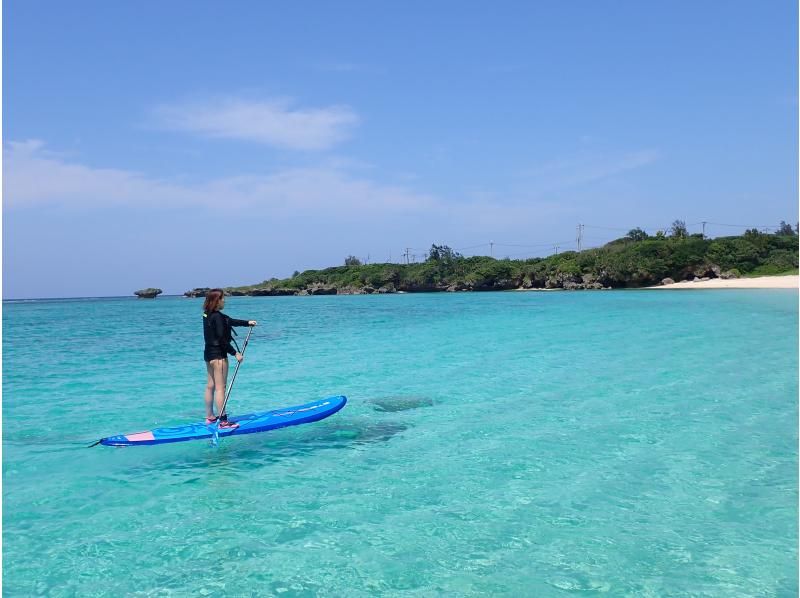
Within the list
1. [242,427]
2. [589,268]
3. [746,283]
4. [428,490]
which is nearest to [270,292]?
[589,268]

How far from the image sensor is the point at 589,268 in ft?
309

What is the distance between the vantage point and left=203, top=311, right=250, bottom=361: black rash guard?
833cm

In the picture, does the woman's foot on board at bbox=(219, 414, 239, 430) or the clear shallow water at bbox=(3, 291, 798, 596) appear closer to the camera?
the clear shallow water at bbox=(3, 291, 798, 596)

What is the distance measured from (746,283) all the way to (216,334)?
255ft

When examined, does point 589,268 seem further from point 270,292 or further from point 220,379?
point 220,379

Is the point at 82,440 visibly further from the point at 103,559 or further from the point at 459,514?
the point at 459,514

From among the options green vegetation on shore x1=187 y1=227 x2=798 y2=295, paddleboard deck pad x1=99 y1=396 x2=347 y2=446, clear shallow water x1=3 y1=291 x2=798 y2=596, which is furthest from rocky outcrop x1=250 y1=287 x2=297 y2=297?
paddleboard deck pad x1=99 y1=396 x2=347 y2=446

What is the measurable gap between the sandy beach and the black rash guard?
67282 mm

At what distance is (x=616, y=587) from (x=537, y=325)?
24.9 metres

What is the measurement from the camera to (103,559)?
16.3 ft

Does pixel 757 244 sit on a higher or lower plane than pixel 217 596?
higher

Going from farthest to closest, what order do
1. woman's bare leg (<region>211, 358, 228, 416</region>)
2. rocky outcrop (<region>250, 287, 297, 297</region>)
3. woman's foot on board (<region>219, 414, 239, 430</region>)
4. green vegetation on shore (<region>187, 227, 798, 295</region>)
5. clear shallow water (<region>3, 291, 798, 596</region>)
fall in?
rocky outcrop (<region>250, 287, 297, 297</region>)
green vegetation on shore (<region>187, 227, 798, 295</region>)
woman's bare leg (<region>211, 358, 228, 416</region>)
woman's foot on board (<region>219, 414, 239, 430</region>)
clear shallow water (<region>3, 291, 798, 596</region>)

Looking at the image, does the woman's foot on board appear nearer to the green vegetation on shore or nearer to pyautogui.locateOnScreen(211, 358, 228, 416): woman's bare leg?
pyautogui.locateOnScreen(211, 358, 228, 416): woman's bare leg

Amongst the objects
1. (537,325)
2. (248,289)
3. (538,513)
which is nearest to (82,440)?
(538,513)
